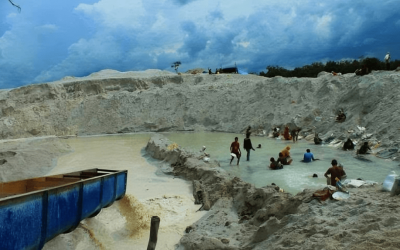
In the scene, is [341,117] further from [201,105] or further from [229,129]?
[201,105]

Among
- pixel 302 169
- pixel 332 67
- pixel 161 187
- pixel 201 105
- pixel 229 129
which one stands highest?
pixel 332 67

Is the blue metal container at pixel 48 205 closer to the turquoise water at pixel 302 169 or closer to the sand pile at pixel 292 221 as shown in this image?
the sand pile at pixel 292 221

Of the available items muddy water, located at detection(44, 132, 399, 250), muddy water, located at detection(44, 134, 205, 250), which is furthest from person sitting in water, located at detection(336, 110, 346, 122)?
muddy water, located at detection(44, 134, 205, 250)

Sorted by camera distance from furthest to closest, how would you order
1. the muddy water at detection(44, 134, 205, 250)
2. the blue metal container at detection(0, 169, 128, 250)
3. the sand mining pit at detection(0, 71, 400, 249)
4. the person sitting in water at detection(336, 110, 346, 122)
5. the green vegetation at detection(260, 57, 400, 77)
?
the green vegetation at detection(260, 57, 400, 77) < the person sitting in water at detection(336, 110, 346, 122) < the muddy water at detection(44, 134, 205, 250) < the sand mining pit at detection(0, 71, 400, 249) < the blue metal container at detection(0, 169, 128, 250)

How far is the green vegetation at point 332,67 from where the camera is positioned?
3953 cm

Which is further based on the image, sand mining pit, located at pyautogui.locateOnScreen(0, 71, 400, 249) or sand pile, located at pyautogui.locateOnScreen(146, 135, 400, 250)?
sand mining pit, located at pyautogui.locateOnScreen(0, 71, 400, 249)

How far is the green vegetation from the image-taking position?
130 ft

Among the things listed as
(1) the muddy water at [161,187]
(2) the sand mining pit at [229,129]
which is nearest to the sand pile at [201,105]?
(2) the sand mining pit at [229,129]

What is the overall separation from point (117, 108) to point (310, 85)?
21.0 m

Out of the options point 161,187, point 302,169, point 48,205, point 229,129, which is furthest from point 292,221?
point 229,129

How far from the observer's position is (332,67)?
161 ft

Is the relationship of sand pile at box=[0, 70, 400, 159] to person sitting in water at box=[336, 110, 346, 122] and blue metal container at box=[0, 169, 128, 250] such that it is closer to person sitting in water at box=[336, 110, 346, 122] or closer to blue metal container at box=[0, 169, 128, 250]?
person sitting in water at box=[336, 110, 346, 122]

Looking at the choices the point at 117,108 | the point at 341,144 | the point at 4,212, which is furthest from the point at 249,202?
the point at 117,108

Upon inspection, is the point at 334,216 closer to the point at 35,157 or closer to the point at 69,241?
the point at 69,241
